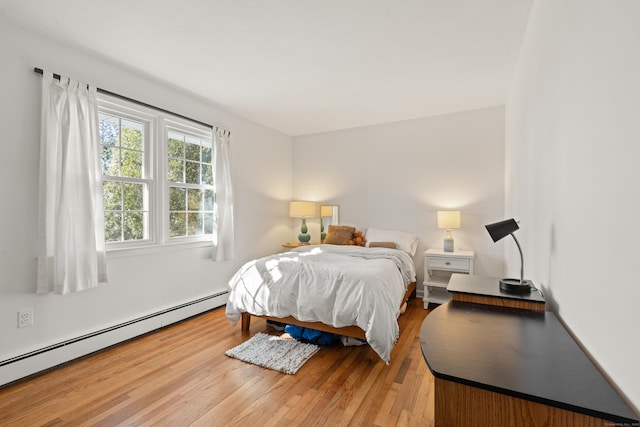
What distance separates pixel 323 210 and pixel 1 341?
3.72 m

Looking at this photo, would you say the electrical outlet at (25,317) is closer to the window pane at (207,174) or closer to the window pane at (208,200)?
the window pane at (208,200)

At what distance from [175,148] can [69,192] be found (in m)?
1.22

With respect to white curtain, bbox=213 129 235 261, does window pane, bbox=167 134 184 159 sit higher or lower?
higher

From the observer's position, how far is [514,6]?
195 cm

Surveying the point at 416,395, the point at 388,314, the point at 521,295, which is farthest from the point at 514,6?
the point at 416,395

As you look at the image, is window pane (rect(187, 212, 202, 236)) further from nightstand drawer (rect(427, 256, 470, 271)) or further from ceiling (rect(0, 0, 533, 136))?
nightstand drawer (rect(427, 256, 470, 271))

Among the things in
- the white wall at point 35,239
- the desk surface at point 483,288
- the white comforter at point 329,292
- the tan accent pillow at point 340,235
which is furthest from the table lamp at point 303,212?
the desk surface at point 483,288

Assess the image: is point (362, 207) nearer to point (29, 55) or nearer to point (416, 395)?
point (416, 395)

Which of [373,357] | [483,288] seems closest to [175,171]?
[373,357]

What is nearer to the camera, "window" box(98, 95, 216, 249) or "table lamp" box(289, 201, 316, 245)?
"window" box(98, 95, 216, 249)

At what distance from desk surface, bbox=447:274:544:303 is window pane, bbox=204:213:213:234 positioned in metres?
2.84

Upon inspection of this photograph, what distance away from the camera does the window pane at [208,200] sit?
12.1 feet

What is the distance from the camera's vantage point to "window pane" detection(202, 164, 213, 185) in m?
3.67

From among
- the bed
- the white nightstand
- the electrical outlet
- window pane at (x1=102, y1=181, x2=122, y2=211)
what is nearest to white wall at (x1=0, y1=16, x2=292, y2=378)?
the electrical outlet
